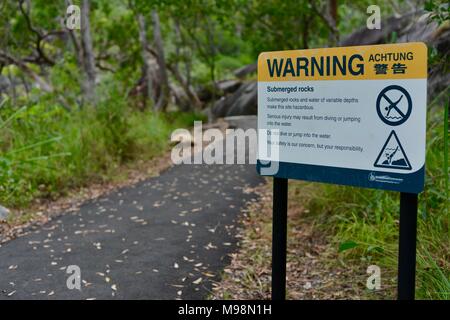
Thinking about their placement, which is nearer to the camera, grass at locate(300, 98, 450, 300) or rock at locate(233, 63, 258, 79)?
grass at locate(300, 98, 450, 300)

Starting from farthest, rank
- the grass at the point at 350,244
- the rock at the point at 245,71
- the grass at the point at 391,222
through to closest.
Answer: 1. the rock at the point at 245,71
2. the grass at the point at 350,244
3. the grass at the point at 391,222

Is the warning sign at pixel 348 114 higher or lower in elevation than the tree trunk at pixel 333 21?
lower

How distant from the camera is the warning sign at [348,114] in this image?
213cm

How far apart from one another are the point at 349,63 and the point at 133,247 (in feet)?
9.57

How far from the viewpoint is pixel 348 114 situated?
7.66 ft

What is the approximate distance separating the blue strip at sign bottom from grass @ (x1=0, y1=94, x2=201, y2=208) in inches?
151

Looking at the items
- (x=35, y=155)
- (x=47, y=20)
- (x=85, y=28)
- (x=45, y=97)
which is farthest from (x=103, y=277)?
(x=47, y=20)

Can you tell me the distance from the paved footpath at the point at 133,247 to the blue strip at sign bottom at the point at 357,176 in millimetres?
1428

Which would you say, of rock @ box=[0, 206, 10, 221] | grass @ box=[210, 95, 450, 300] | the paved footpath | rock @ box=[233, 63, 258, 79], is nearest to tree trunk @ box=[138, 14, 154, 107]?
rock @ box=[233, 63, 258, 79]

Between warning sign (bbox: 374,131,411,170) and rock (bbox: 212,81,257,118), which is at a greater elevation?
rock (bbox: 212,81,257,118)

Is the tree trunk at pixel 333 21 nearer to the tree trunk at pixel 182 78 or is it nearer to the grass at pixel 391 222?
the grass at pixel 391 222

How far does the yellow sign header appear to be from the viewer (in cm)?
212

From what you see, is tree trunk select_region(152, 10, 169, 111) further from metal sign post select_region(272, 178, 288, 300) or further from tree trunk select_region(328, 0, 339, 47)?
metal sign post select_region(272, 178, 288, 300)

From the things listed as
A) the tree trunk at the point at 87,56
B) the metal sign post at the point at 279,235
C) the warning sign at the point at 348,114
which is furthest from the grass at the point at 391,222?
the tree trunk at the point at 87,56
